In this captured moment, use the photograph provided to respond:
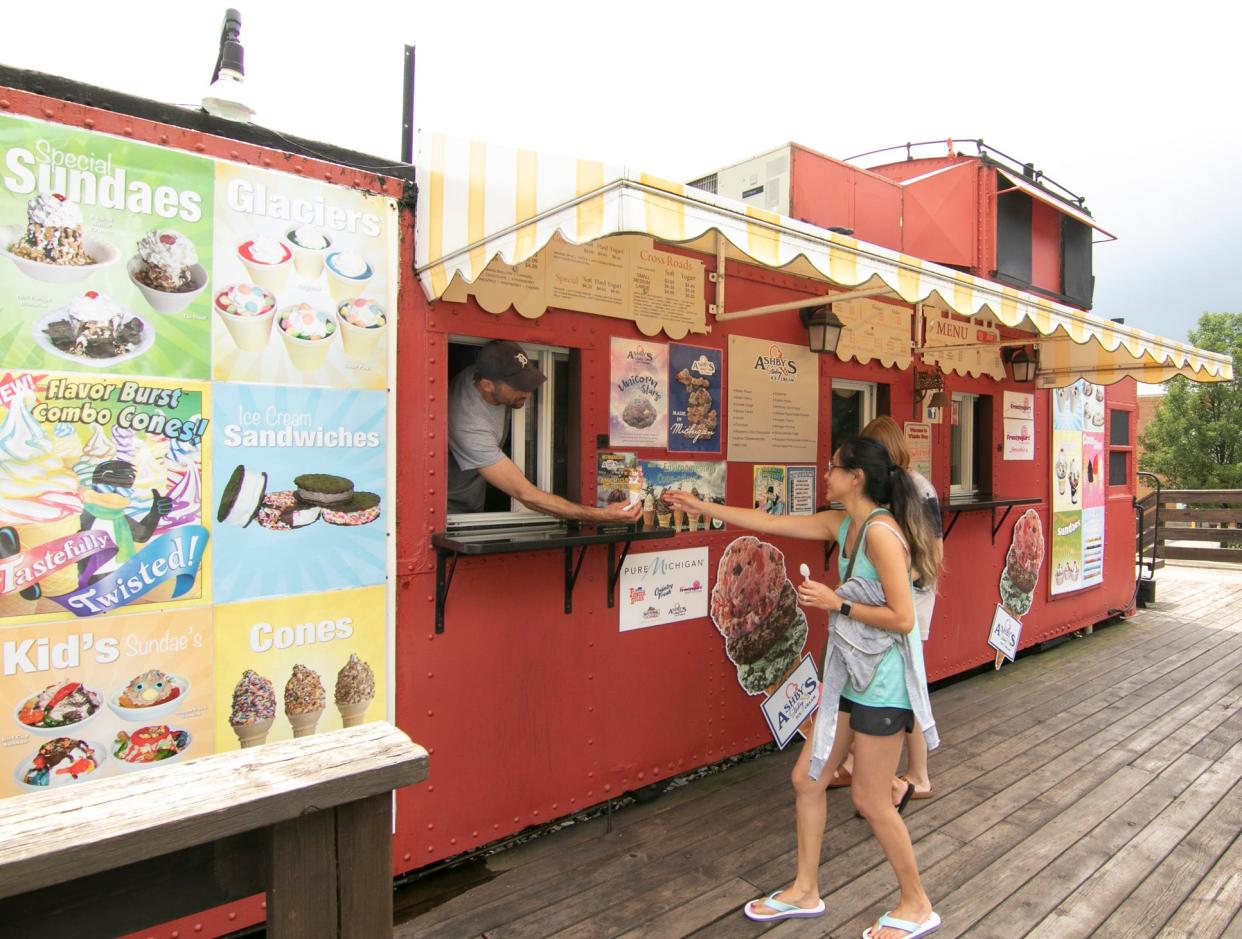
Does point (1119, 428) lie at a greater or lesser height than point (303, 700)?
greater

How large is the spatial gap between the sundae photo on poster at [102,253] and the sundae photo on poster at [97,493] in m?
0.10

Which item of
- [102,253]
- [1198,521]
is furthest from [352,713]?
[1198,521]

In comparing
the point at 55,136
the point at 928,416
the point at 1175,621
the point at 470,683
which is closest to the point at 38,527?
the point at 55,136

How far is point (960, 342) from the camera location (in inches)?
230

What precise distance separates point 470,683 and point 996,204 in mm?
5820

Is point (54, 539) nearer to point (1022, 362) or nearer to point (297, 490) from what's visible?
point (297, 490)

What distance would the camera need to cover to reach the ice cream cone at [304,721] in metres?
2.78

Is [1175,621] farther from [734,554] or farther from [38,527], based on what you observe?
[38,527]

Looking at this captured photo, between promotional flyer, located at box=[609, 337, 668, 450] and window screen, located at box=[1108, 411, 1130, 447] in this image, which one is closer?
promotional flyer, located at box=[609, 337, 668, 450]

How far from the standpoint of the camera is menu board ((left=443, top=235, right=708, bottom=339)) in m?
3.27

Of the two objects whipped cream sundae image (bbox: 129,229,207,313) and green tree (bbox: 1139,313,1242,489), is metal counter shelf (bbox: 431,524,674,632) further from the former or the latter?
green tree (bbox: 1139,313,1242,489)

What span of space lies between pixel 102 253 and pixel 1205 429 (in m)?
23.6

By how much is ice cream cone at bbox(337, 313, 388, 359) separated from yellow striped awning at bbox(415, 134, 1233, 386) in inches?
11.0

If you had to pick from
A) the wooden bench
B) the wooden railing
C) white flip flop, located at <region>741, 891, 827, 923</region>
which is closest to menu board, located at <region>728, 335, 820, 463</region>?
white flip flop, located at <region>741, 891, 827, 923</region>
